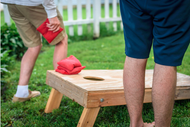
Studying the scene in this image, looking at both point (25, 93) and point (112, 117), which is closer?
point (112, 117)

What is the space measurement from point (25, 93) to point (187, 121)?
5.54 feet

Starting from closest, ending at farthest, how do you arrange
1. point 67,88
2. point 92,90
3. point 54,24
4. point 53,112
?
point 92,90
point 67,88
point 53,112
point 54,24

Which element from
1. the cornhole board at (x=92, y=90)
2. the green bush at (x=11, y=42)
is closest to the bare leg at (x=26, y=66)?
the cornhole board at (x=92, y=90)

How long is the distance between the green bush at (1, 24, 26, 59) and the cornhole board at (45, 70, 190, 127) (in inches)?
92.2

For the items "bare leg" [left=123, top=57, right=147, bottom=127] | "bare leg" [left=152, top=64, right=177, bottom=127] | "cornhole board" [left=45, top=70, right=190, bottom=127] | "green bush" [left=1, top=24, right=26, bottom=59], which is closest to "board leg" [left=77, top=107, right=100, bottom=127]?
"cornhole board" [left=45, top=70, right=190, bottom=127]

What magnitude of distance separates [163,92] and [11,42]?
374cm

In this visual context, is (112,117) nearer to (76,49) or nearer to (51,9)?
(51,9)

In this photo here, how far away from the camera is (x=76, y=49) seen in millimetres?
4941

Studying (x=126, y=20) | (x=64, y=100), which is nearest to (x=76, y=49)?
(x=64, y=100)

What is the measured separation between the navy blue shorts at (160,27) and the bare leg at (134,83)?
7cm

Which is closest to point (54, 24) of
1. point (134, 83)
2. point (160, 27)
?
point (134, 83)

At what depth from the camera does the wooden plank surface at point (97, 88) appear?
1.71 metres

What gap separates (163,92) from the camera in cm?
124

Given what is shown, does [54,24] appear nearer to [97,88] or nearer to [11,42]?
[97,88]
